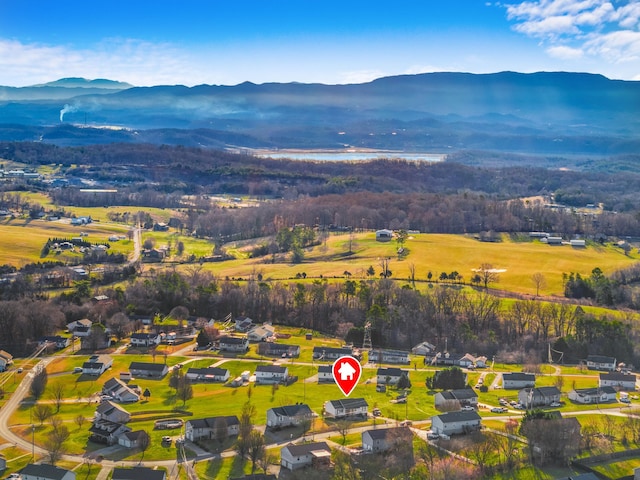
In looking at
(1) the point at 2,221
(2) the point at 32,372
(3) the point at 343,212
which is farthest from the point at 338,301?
(1) the point at 2,221

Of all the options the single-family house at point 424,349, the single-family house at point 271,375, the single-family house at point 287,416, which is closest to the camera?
the single-family house at point 287,416

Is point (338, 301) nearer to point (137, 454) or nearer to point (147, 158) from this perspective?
point (137, 454)

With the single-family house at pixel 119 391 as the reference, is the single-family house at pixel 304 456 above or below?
above

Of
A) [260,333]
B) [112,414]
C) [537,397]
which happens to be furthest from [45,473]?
[537,397]

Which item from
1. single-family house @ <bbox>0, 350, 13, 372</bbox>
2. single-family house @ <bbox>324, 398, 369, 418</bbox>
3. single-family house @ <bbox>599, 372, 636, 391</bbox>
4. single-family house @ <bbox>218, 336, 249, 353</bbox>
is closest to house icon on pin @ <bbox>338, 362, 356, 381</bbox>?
single-family house @ <bbox>324, 398, 369, 418</bbox>

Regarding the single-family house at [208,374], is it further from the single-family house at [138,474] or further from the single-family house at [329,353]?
the single-family house at [138,474]

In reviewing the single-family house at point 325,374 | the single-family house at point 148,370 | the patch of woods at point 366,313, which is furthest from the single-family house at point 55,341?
the single-family house at point 325,374

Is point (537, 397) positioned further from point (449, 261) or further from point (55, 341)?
point (449, 261)
